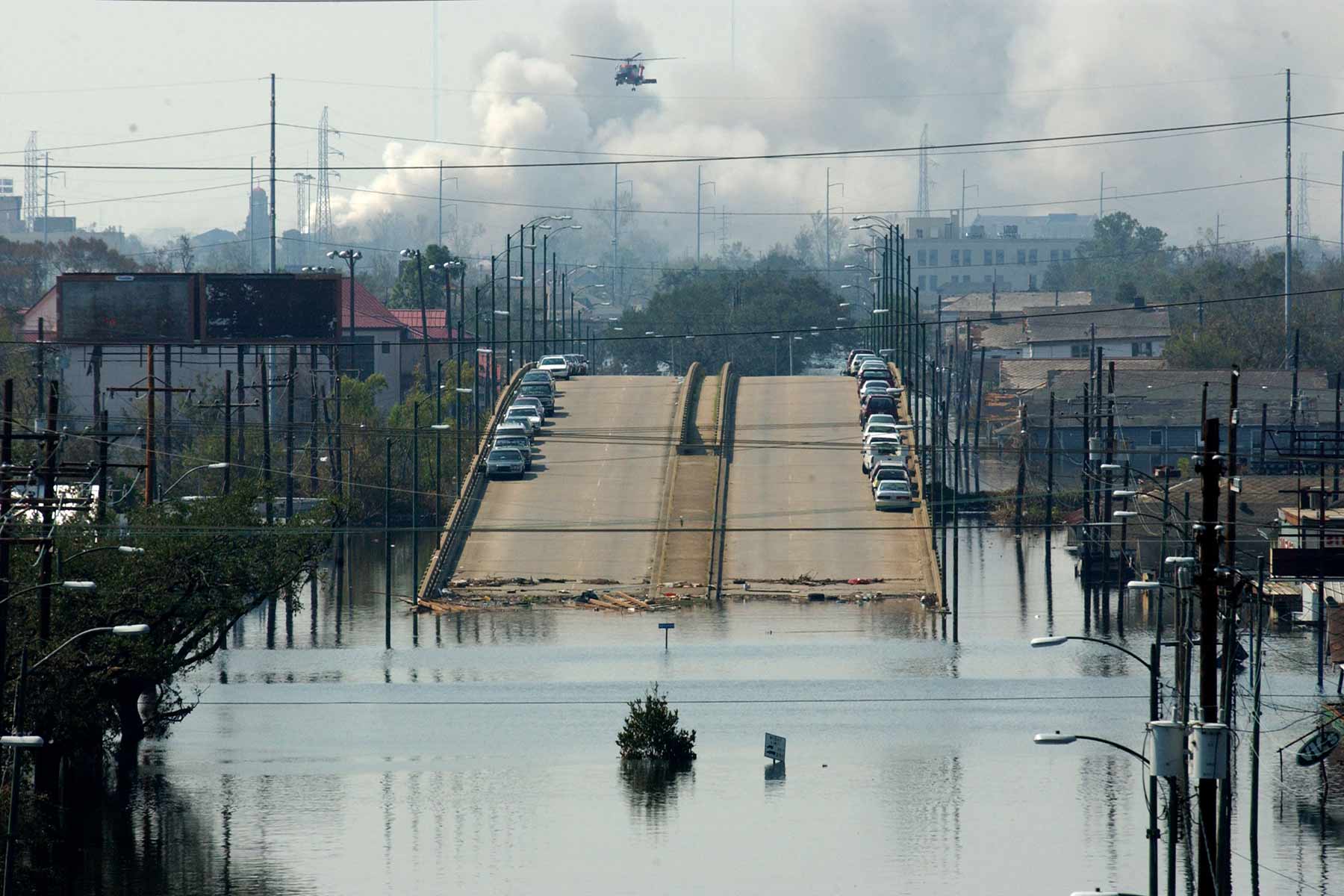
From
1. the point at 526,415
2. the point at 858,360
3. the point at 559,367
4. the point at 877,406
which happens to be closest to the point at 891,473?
the point at 877,406

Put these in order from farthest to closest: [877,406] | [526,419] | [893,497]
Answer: [877,406], [526,419], [893,497]

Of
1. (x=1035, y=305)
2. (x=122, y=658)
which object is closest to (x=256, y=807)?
(x=122, y=658)

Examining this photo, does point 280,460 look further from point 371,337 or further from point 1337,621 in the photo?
point 1337,621

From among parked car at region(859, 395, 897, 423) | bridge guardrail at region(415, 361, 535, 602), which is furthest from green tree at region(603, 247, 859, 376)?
bridge guardrail at region(415, 361, 535, 602)

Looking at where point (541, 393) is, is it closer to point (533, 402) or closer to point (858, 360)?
point (533, 402)

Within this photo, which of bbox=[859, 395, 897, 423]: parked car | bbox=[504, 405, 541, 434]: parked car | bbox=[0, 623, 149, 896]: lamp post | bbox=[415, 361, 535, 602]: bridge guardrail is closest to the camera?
bbox=[0, 623, 149, 896]: lamp post

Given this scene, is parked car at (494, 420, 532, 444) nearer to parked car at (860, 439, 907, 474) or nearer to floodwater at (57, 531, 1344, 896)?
parked car at (860, 439, 907, 474)

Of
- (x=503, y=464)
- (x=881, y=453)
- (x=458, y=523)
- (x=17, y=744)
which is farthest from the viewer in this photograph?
(x=881, y=453)
